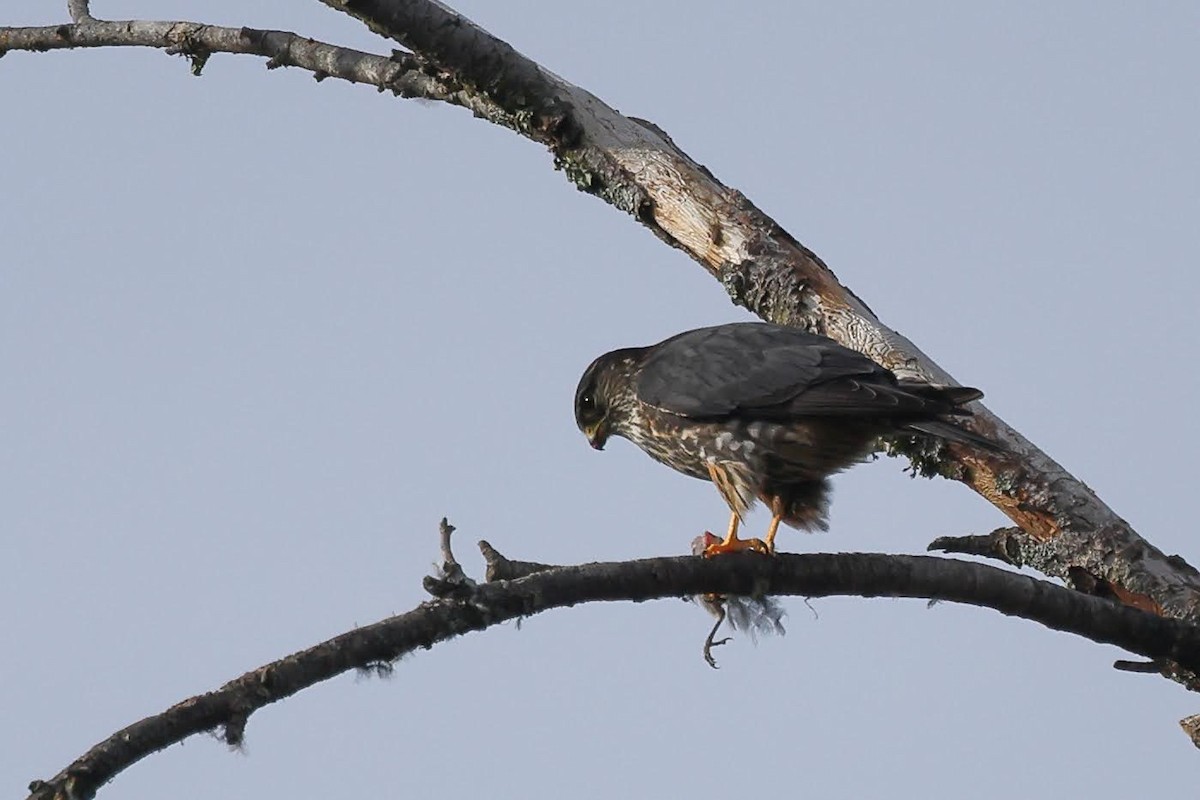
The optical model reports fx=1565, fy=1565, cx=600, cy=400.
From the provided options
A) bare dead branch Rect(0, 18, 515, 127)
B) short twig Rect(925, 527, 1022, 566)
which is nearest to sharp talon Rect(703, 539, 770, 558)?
short twig Rect(925, 527, 1022, 566)

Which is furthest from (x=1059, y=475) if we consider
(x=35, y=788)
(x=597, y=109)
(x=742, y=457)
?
(x=35, y=788)

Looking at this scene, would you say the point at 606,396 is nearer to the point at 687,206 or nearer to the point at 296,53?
the point at 687,206

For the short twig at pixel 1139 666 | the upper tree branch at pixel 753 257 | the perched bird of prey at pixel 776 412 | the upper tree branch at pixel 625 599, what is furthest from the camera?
the perched bird of prey at pixel 776 412

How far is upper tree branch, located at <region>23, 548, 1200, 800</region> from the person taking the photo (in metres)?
3.03

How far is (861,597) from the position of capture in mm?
4090

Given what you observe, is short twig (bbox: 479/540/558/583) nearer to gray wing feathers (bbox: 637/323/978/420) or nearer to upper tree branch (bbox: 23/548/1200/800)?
upper tree branch (bbox: 23/548/1200/800)

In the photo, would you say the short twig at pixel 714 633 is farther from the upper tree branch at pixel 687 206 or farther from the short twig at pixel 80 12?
the short twig at pixel 80 12

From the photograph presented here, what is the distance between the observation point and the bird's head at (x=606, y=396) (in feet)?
19.0

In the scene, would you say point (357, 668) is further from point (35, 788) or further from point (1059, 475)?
point (1059, 475)

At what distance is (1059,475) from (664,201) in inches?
69.7

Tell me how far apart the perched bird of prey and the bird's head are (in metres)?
0.26

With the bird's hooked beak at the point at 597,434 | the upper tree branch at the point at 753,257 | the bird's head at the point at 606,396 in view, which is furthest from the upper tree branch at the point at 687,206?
the bird's hooked beak at the point at 597,434

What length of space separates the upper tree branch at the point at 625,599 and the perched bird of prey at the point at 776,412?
641mm

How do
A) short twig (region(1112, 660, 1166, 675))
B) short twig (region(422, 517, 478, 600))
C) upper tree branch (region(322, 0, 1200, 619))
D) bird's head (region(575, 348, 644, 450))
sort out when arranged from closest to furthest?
short twig (region(422, 517, 478, 600)), short twig (region(1112, 660, 1166, 675)), upper tree branch (region(322, 0, 1200, 619)), bird's head (region(575, 348, 644, 450))
